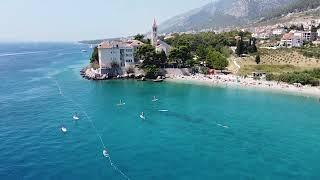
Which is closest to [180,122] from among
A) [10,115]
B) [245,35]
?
[10,115]

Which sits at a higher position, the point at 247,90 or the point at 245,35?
the point at 245,35

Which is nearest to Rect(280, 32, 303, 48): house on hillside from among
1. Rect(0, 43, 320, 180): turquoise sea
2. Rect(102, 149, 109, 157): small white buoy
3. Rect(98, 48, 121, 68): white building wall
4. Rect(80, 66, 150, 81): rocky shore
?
Rect(80, 66, 150, 81): rocky shore

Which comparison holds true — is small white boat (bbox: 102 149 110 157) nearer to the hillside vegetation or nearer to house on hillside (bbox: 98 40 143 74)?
house on hillside (bbox: 98 40 143 74)

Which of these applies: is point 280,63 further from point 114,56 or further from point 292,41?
point 114,56

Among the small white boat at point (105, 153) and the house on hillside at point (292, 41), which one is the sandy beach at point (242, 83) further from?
the small white boat at point (105, 153)

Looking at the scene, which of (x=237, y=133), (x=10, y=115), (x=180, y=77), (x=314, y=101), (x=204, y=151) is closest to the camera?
(x=204, y=151)

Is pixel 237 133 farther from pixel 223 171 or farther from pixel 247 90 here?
pixel 247 90
